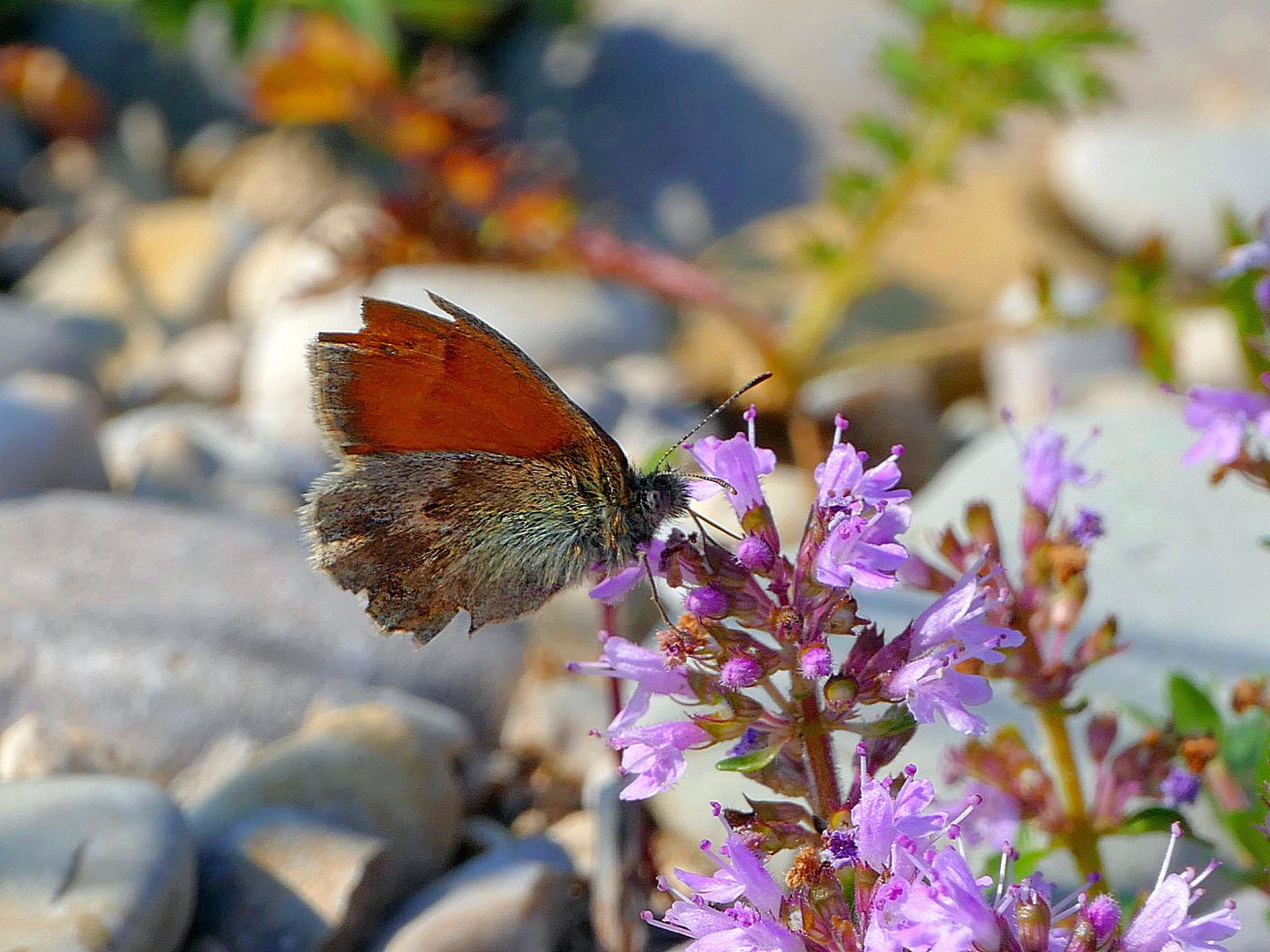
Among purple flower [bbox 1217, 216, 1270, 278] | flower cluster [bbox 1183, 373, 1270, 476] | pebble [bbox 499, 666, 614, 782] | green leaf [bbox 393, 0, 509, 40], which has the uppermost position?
green leaf [bbox 393, 0, 509, 40]

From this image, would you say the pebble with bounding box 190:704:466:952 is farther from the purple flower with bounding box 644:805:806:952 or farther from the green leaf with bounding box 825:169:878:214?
the green leaf with bounding box 825:169:878:214

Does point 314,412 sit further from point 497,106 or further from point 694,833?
point 497,106

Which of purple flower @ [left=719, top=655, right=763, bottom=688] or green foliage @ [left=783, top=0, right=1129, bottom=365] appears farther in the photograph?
green foliage @ [left=783, top=0, right=1129, bottom=365]

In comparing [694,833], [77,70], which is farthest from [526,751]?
[77,70]

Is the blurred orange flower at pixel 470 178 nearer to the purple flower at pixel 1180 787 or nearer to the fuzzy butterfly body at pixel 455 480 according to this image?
the fuzzy butterfly body at pixel 455 480

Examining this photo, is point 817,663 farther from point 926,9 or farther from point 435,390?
point 926,9

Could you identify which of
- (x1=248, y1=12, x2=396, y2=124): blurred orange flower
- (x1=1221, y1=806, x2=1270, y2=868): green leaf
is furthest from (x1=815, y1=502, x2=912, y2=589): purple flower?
(x1=248, y1=12, x2=396, y2=124): blurred orange flower

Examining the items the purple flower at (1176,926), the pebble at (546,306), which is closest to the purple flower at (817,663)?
the purple flower at (1176,926)
